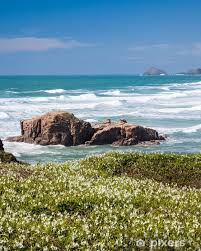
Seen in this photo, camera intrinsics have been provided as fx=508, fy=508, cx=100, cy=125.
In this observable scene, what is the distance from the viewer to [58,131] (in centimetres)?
5725

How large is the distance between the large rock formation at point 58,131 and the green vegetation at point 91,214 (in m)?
36.0

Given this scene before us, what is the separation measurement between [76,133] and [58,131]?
2067 millimetres

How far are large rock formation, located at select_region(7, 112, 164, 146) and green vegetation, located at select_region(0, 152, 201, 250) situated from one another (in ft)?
118

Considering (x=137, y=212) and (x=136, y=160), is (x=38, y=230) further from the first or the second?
(x=136, y=160)

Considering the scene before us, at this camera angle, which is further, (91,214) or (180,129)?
(180,129)

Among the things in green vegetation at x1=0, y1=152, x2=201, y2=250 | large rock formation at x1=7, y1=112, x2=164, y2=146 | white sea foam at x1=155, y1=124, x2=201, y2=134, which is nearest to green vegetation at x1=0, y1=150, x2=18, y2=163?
green vegetation at x1=0, y1=152, x2=201, y2=250

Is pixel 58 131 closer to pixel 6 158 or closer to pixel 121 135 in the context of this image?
pixel 121 135

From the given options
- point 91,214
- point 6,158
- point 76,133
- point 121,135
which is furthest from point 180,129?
point 91,214

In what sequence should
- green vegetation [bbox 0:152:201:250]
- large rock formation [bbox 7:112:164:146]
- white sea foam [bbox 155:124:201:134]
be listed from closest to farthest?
green vegetation [bbox 0:152:201:250] → large rock formation [bbox 7:112:164:146] → white sea foam [bbox 155:124:201:134]

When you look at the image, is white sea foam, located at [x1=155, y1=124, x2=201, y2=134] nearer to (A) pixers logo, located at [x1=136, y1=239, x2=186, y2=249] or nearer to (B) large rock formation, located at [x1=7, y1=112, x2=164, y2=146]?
(B) large rock formation, located at [x1=7, y1=112, x2=164, y2=146]

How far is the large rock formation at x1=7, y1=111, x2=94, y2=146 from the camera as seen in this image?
5684cm

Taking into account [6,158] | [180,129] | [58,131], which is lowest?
[180,129]

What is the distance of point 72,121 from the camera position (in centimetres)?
5731

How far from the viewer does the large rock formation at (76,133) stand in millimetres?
56688
